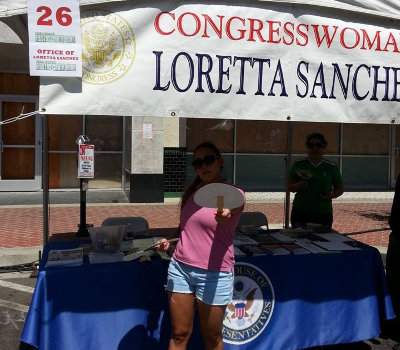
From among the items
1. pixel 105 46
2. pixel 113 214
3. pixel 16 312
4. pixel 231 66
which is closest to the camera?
pixel 105 46

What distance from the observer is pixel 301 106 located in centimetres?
372

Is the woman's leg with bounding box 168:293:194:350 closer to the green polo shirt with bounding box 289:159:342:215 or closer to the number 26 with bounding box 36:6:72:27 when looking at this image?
the number 26 with bounding box 36:6:72:27

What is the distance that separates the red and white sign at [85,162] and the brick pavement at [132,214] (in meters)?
1.82

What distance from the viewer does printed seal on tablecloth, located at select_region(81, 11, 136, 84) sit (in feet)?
10.8

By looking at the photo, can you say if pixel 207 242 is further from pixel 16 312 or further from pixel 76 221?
pixel 76 221

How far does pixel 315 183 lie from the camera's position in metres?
4.86

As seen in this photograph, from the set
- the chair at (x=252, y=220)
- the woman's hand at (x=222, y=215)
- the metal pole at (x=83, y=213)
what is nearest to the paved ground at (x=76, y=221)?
the metal pole at (x=83, y=213)

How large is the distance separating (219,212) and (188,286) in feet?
1.74

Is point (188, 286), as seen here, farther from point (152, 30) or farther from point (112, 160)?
point (112, 160)

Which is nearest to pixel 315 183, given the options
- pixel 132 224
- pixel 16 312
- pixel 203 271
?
pixel 132 224

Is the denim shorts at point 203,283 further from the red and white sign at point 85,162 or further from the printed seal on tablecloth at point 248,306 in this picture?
the red and white sign at point 85,162

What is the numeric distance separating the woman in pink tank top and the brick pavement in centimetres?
481

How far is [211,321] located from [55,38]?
194 cm

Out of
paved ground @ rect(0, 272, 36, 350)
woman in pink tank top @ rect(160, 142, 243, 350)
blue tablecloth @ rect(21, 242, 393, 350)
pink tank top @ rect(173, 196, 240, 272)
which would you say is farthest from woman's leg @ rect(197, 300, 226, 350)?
paved ground @ rect(0, 272, 36, 350)
